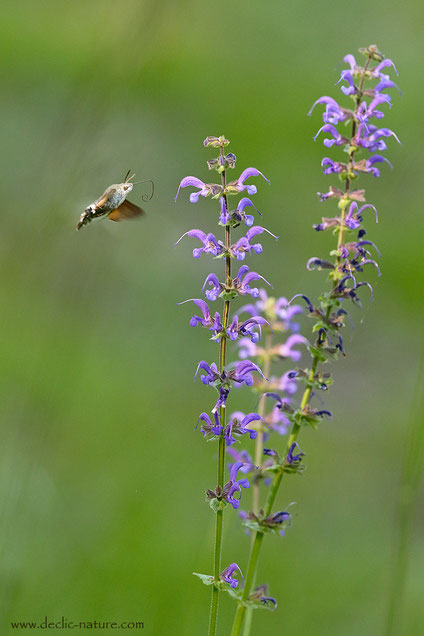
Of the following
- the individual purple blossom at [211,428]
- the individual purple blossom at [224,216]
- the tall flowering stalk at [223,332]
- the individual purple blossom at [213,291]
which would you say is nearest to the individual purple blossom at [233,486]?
the tall flowering stalk at [223,332]

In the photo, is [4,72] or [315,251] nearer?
[315,251]

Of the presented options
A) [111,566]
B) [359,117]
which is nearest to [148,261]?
[111,566]

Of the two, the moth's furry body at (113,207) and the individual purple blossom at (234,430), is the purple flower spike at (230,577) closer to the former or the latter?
the individual purple blossom at (234,430)

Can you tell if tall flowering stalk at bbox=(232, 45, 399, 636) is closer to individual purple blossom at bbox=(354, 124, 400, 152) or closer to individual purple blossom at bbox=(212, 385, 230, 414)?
individual purple blossom at bbox=(354, 124, 400, 152)

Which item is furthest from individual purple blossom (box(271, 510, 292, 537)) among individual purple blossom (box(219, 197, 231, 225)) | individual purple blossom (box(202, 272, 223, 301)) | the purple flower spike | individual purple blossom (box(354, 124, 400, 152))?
individual purple blossom (box(354, 124, 400, 152))

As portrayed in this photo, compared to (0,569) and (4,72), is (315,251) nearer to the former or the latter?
(4,72)

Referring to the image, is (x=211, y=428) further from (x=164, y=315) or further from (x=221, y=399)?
(x=164, y=315)

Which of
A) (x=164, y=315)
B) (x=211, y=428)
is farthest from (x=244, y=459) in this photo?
(x=164, y=315)
